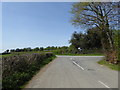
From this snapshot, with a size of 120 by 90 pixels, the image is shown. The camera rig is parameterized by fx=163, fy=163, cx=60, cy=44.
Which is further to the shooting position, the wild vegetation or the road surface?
the wild vegetation

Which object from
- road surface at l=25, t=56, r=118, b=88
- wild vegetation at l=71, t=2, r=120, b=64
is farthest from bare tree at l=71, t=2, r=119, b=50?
road surface at l=25, t=56, r=118, b=88

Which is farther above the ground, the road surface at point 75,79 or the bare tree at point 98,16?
the bare tree at point 98,16

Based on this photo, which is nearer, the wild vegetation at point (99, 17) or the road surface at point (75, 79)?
the road surface at point (75, 79)

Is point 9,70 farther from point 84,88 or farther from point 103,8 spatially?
point 103,8

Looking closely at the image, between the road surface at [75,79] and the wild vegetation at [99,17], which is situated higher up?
the wild vegetation at [99,17]

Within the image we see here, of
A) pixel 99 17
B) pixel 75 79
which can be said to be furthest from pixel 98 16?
pixel 75 79

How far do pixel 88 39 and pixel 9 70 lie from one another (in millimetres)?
63166

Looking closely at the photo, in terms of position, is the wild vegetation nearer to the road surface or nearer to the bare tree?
the bare tree

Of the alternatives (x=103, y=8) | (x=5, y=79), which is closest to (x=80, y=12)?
(x=103, y=8)

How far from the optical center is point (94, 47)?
72.4 m

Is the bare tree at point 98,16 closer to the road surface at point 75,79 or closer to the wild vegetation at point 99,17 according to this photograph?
the wild vegetation at point 99,17

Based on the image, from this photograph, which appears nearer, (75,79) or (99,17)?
(75,79)

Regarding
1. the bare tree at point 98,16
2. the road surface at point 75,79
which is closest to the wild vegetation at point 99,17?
the bare tree at point 98,16

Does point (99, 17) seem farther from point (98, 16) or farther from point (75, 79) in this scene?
point (75, 79)
